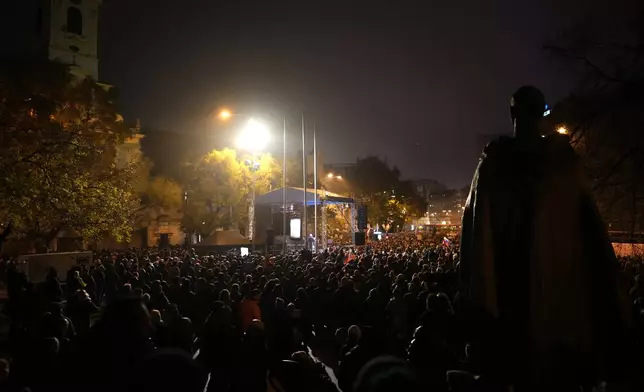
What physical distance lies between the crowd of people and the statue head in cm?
94

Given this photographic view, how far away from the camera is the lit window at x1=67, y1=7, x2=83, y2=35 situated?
178 feet

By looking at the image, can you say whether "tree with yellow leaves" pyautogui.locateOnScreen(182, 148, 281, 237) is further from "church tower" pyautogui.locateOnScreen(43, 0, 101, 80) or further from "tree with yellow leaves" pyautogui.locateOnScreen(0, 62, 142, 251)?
"tree with yellow leaves" pyautogui.locateOnScreen(0, 62, 142, 251)

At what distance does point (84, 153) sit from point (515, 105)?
2124cm

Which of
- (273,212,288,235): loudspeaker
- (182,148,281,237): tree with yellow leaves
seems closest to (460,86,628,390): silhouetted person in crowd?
(273,212,288,235): loudspeaker

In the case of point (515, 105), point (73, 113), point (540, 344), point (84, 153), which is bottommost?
point (540, 344)

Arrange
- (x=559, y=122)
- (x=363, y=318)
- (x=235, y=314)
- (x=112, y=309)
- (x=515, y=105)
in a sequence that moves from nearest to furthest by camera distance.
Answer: (x=515, y=105), (x=112, y=309), (x=235, y=314), (x=363, y=318), (x=559, y=122)

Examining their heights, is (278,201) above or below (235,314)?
above

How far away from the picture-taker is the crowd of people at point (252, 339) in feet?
11.9

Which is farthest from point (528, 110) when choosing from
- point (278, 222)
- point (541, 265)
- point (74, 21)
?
point (74, 21)

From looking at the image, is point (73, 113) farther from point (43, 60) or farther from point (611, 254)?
point (611, 254)

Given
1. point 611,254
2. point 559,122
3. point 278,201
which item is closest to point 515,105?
point 611,254

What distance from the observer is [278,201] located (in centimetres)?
4344

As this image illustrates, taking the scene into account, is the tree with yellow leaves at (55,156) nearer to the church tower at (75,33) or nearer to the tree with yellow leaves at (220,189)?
the tree with yellow leaves at (220,189)

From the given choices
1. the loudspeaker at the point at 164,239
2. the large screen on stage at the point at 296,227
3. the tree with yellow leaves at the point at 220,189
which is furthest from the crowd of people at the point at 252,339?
the tree with yellow leaves at the point at 220,189
